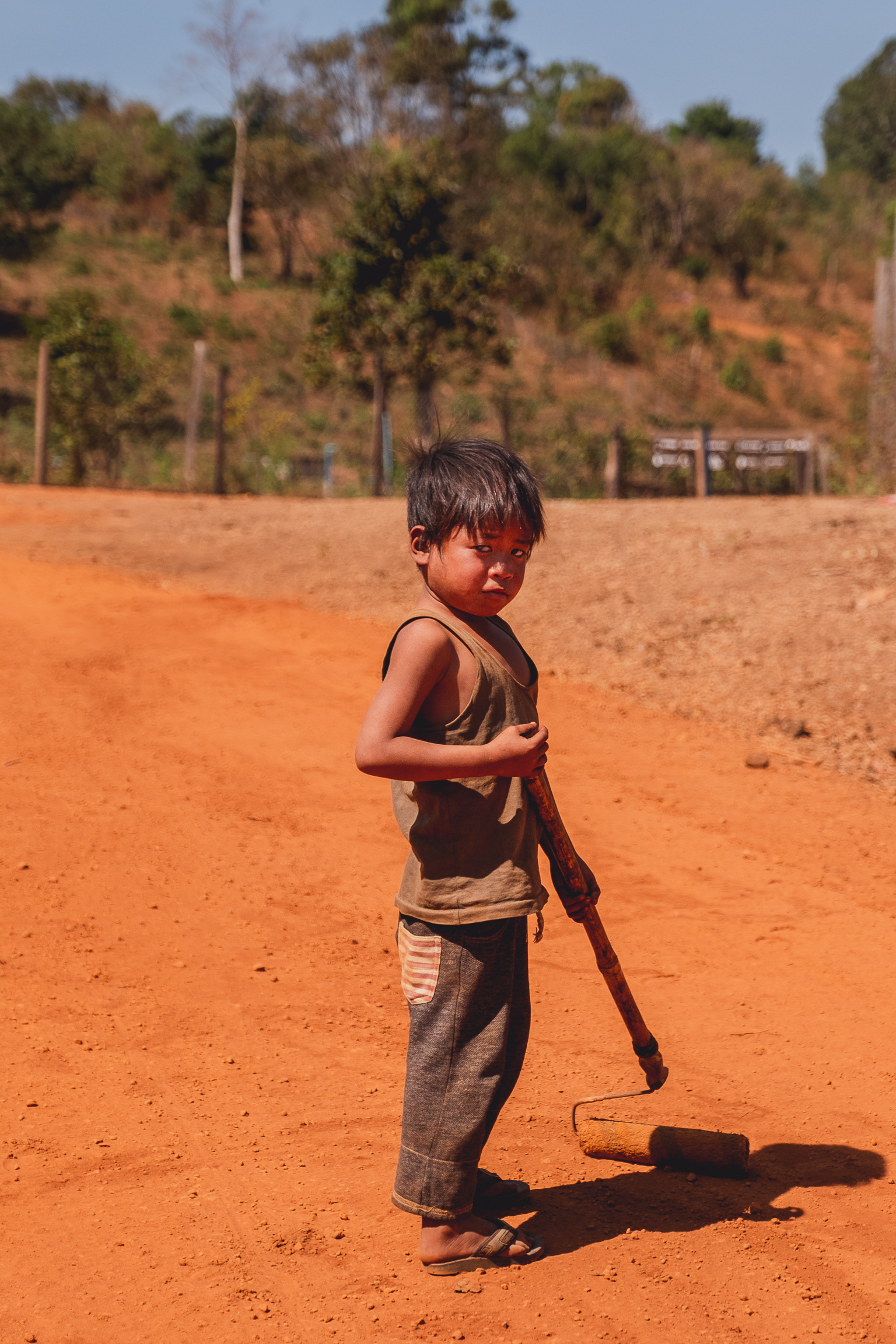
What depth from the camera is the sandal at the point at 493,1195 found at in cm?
223

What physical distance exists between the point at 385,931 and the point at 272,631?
3.27 m

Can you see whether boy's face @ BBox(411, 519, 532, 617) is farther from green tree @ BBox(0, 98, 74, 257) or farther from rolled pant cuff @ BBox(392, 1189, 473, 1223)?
green tree @ BBox(0, 98, 74, 257)

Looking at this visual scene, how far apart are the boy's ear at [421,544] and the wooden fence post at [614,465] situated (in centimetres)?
1118

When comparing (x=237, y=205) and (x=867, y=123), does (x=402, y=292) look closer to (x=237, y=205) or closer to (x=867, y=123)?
(x=237, y=205)

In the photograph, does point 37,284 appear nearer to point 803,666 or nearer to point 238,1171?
point 803,666

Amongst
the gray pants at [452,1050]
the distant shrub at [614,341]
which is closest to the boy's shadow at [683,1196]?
the gray pants at [452,1050]

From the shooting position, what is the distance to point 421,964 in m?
1.96

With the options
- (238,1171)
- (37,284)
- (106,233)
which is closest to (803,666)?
(238,1171)

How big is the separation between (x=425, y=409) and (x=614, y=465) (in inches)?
144

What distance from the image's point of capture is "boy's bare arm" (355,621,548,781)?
184cm

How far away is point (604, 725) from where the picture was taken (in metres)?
5.76

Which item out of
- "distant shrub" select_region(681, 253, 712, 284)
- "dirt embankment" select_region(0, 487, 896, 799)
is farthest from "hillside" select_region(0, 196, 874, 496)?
"dirt embankment" select_region(0, 487, 896, 799)

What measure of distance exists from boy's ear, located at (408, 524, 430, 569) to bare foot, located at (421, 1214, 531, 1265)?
3.82 ft

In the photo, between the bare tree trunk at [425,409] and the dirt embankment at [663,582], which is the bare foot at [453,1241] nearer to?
the dirt embankment at [663,582]
